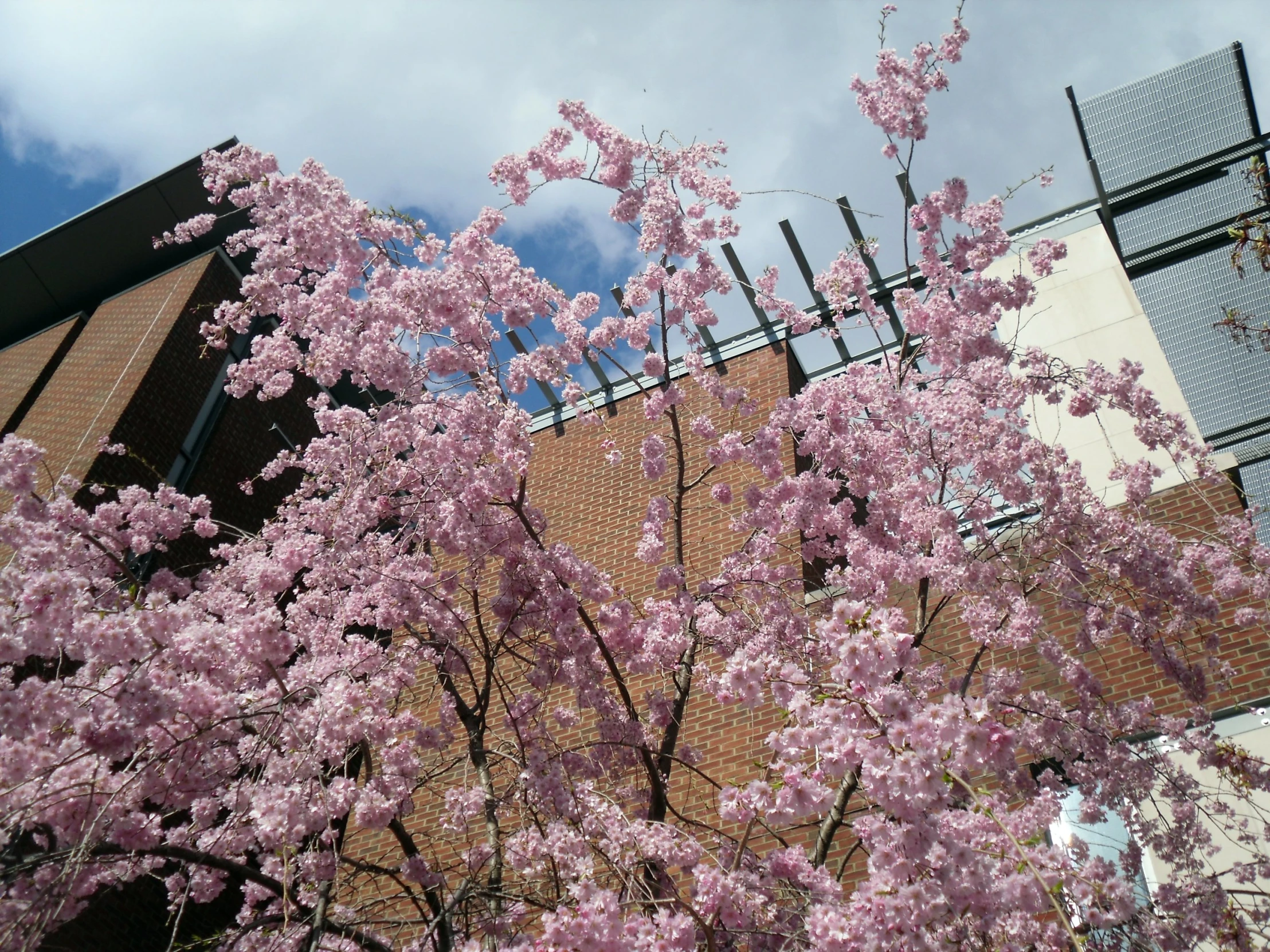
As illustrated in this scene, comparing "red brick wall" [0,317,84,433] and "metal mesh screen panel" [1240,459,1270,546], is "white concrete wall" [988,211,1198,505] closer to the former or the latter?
"metal mesh screen panel" [1240,459,1270,546]

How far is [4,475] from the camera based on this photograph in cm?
598

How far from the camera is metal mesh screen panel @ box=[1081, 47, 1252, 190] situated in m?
11.4

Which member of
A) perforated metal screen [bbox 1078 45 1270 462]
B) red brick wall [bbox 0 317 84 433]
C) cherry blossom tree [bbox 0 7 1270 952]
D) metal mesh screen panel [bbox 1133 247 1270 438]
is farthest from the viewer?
red brick wall [bbox 0 317 84 433]

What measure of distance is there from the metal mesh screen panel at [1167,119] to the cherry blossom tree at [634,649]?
5.07m

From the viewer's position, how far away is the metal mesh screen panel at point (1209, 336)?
1022 centimetres

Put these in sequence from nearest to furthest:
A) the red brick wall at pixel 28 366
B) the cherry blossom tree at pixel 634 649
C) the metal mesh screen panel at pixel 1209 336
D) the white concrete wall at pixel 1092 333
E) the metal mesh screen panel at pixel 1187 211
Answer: the cherry blossom tree at pixel 634 649 < the metal mesh screen panel at pixel 1209 336 < the white concrete wall at pixel 1092 333 < the metal mesh screen panel at pixel 1187 211 < the red brick wall at pixel 28 366

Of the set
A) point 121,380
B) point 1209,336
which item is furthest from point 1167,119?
point 121,380

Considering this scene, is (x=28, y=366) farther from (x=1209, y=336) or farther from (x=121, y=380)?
(x=1209, y=336)

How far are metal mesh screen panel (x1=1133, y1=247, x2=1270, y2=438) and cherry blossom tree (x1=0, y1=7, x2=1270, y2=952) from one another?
2.89 meters

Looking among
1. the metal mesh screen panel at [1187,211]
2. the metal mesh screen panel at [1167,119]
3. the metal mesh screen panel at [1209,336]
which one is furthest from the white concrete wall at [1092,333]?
the metal mesh screen panel at [1167,119]

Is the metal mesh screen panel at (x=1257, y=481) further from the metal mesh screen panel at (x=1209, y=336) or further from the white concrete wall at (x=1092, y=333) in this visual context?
the metal mesh screen panel at (x=1209, y=336)

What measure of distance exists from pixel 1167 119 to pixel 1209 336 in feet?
9.86

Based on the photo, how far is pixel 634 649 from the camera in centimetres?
712

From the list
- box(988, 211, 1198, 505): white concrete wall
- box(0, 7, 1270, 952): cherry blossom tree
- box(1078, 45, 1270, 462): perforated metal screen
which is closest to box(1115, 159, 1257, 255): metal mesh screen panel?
box(1078, 45, 1270, 462): perforated metal screen
